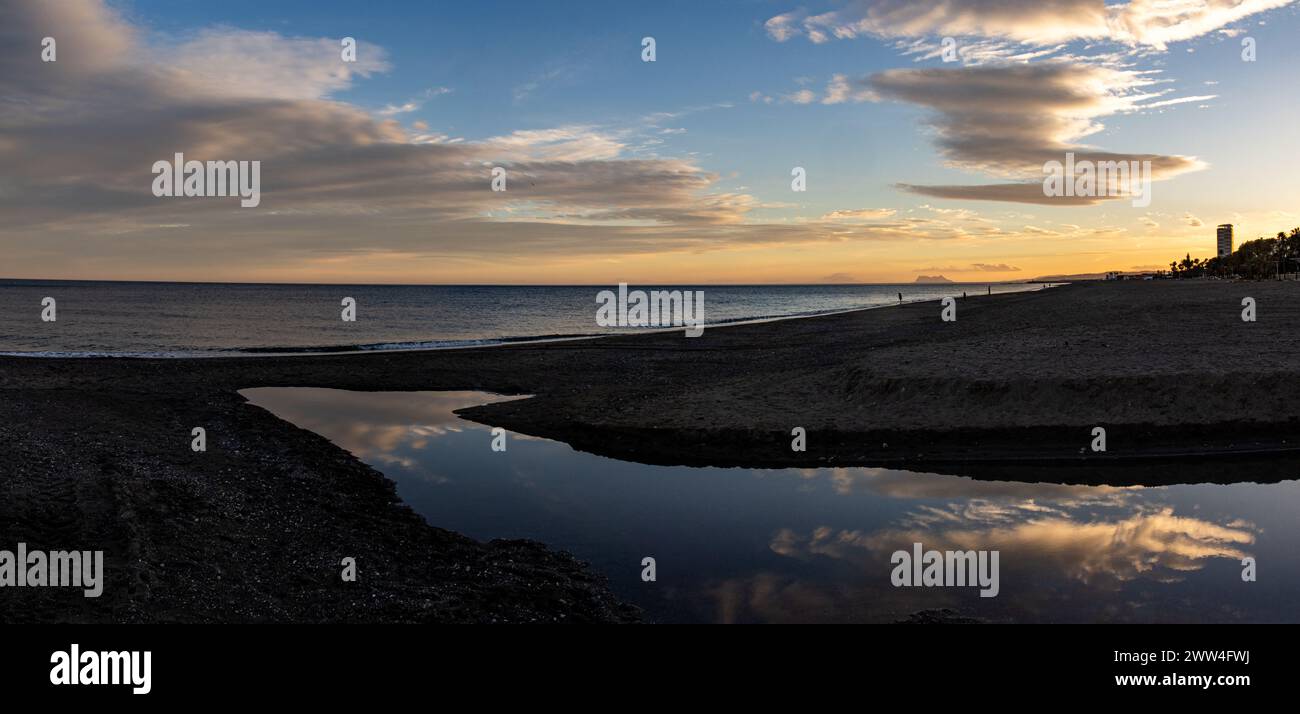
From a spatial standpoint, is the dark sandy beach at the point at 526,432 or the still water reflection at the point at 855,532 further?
the dark sandy beach at the point at 526,432

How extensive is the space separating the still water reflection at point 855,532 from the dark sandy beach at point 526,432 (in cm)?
109

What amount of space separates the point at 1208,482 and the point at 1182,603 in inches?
336

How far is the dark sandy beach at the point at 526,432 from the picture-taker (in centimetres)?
1089

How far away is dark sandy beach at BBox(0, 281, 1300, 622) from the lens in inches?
429

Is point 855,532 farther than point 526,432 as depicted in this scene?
No

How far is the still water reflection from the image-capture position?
10.5 meters

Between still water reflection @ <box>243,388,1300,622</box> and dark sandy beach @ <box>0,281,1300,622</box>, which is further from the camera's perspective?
dark sandy beach @ <box>0,281,1300,622</box>

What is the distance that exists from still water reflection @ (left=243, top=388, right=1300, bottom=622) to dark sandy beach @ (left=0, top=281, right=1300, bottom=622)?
1.09 metres

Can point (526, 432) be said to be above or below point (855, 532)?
above

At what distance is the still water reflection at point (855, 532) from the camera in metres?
10.5

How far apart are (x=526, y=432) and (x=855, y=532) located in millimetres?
12938

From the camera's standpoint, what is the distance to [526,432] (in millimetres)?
24172
